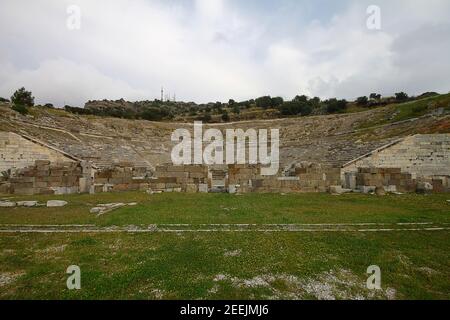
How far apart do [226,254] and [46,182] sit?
660 inches

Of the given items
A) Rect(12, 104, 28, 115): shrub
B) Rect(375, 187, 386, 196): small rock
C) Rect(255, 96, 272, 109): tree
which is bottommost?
Rect(375, 187, 386, 196): small rock

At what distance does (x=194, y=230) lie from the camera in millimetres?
8523

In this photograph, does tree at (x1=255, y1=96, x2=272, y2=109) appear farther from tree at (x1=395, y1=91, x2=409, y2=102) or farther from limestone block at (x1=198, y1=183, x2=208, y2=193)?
limestone block at (x1=198, y1=183, x2=208, y2=193)

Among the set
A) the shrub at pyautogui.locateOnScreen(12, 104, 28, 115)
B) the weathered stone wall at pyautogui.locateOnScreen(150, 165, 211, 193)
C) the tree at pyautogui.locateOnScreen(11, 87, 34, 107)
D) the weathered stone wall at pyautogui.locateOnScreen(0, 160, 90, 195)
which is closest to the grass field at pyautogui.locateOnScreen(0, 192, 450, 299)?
the weathered stone wall at pyautogui.locateOnScreen(0, 160, 90, 195)

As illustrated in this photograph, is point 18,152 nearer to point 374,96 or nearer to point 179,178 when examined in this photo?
point 179,178

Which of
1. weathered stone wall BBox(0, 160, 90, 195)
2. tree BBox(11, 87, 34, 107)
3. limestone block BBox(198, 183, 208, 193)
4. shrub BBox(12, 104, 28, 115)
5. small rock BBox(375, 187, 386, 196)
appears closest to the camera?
small rock BBox(375, 187, 386, 196)

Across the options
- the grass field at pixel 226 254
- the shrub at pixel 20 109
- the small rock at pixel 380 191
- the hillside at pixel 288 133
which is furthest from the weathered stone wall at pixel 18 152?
the small rock at pixel 380 191

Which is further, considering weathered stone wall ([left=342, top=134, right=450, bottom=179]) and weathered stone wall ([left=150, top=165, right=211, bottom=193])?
weathered stone wall ([left=342, top=134, right=450, bottom=179])

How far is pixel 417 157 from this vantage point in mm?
26719

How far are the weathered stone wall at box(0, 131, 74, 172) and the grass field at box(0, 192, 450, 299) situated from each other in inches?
701

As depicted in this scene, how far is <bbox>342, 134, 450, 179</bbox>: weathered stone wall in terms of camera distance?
26031 millimetres

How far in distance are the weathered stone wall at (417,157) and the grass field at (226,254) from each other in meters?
17.4

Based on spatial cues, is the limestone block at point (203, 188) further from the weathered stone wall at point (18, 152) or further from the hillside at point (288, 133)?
the weathered stone wall at point (18, 152)

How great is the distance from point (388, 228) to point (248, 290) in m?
6.33
